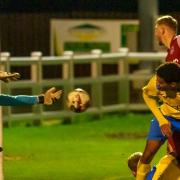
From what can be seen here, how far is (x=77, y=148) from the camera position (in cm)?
1575

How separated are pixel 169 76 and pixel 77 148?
23.0ft

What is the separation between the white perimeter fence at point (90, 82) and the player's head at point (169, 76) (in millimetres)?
10084

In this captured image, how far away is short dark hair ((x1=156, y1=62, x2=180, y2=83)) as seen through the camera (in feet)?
29.0

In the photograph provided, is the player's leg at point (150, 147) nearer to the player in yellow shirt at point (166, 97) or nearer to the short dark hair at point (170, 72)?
the player in yellow shirt at point (166, 97)

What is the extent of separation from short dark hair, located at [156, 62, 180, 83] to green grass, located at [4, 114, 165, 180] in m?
3.82

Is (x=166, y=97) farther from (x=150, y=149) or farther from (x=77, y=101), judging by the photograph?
(x=150, y=149)

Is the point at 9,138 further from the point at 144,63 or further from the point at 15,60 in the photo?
the point at 144,63

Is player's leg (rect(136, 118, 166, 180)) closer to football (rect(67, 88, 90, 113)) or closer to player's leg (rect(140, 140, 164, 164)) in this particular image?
player's leg (rect(140, 140, 164, 164))

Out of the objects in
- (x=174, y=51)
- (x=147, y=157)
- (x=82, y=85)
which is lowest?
(x=82, y=85)

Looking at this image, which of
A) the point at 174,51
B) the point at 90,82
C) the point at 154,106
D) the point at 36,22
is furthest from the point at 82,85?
the point at 154,106

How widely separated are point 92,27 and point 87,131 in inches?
262

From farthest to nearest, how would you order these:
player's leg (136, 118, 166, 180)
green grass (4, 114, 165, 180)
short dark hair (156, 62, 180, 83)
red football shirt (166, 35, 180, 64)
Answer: green grass (4, 114, 165, 180) → player's leg (136, 118, 166, 180) → red football shirt (166, 35, 180, 64) → short dark hair (156, 62, 180, 83)

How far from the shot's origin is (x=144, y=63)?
71.3ft

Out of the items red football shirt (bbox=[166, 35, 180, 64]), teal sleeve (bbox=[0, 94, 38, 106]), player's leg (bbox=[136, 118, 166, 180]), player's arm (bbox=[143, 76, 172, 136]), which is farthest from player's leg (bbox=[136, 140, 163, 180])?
teal sleeve (bbox=[0, 94, 38, 106])
